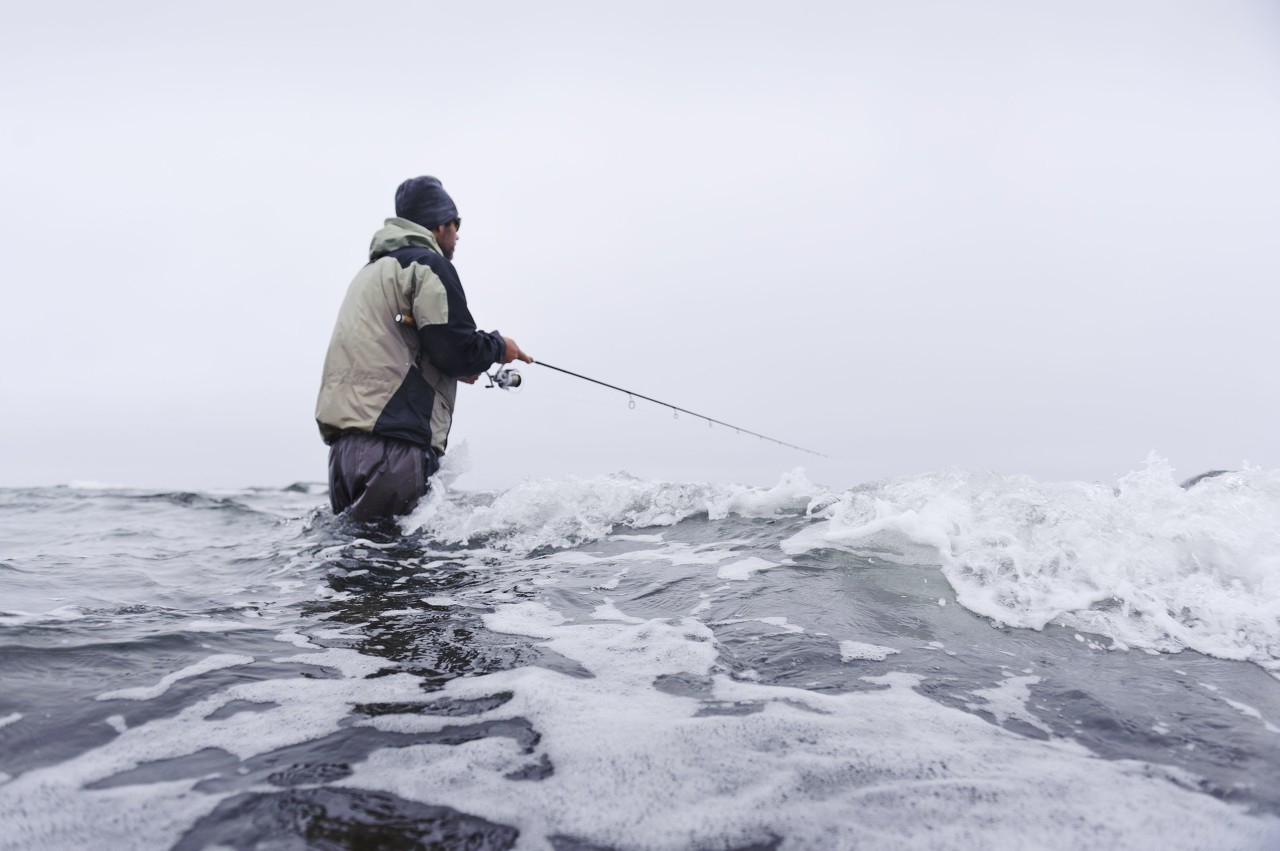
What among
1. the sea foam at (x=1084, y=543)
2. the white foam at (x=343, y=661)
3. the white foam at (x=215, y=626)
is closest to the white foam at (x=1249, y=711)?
the sea foam at (x=1084, y=543)

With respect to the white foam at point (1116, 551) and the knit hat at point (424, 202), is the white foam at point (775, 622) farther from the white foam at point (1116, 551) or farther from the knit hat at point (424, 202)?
the knit hat at point (424, 202)

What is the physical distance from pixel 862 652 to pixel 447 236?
4.95m

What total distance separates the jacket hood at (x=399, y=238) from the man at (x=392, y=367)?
A: 11mm

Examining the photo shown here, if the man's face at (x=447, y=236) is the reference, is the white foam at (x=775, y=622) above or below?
below

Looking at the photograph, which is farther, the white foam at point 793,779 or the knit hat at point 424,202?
the knit hat at point 424,202

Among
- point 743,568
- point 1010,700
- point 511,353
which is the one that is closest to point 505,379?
point 511,353

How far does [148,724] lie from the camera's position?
79.3 inches

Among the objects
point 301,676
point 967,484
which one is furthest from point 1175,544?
point 301,676

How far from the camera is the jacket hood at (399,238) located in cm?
563

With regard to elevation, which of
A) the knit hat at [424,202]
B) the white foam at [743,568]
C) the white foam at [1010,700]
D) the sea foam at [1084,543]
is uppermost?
the knit hat at [424,202]

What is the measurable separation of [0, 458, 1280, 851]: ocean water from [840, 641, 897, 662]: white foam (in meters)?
0.03

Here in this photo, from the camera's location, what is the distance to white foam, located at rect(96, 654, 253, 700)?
2211 mm

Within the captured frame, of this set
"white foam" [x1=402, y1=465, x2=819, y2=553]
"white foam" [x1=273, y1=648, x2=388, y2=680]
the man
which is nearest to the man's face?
the man

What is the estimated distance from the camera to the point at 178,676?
2416mm
